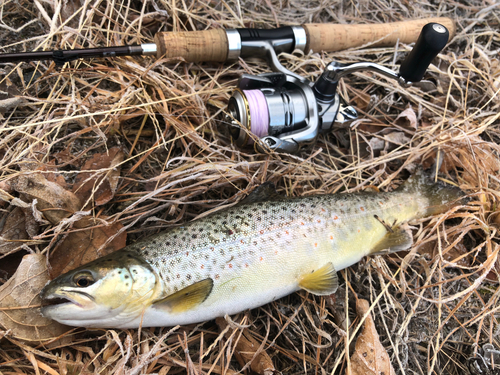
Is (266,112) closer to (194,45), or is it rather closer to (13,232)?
(194,45)

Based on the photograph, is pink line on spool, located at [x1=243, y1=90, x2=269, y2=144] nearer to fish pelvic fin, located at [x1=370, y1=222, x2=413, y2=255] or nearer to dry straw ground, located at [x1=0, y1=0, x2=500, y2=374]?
dry straw ground, located at [x1=0, y1=0, x2=500, y2=374]

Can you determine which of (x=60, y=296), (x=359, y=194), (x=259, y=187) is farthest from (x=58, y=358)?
(x=359, y=194)

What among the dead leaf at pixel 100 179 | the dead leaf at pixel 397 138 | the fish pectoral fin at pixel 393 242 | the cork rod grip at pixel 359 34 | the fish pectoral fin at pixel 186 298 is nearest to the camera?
the fish pectoral fin at pixel 186 298

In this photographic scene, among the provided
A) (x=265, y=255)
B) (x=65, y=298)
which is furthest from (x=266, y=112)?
(x=65, y=298)

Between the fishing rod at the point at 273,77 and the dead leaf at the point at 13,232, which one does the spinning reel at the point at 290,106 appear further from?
the dead leaf at the point at 13,232

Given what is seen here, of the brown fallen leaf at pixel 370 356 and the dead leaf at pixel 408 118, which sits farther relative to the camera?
the dead leaf at pixel 408 118

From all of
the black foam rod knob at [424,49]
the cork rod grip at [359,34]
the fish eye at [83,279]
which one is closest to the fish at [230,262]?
the fish eye at [83,279]

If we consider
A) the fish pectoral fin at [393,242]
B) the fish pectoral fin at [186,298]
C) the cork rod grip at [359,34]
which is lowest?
the fish pectoral fin at [393,242]
